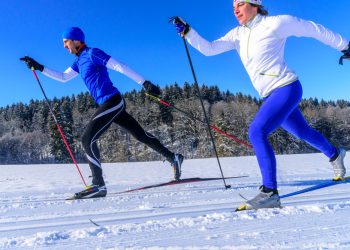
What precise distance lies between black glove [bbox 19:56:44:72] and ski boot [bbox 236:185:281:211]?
441 centimetres

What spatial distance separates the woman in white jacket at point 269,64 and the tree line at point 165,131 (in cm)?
A: 5366

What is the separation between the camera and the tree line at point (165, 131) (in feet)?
207

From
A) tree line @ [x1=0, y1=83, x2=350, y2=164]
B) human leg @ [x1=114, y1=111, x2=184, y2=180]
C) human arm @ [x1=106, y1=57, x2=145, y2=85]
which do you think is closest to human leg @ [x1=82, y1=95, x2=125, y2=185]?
human leg @ [x1=114, y1=111, x2=184, y2=180]

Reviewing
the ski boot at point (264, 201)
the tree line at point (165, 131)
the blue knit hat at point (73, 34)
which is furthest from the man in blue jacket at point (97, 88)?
the tree line at point (165, 131)

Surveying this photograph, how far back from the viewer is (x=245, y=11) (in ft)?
10.6

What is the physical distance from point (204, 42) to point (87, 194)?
2.48 meters

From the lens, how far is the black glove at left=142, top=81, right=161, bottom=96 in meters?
4.67

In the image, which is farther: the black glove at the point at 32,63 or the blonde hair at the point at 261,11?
the black glove at the point at 32,63

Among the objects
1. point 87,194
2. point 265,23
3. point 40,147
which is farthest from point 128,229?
point 40,147

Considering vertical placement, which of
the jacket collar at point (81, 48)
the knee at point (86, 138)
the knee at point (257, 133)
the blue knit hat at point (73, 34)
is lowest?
the knee at point (257, 133)

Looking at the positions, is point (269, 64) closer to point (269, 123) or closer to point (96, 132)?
point (269, 123)

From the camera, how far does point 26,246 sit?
1770mm

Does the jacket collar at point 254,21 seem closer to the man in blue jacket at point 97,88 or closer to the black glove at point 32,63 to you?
the man in blue jacket at point 97,88

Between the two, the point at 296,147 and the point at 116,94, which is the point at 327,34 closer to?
the point at 116,94
